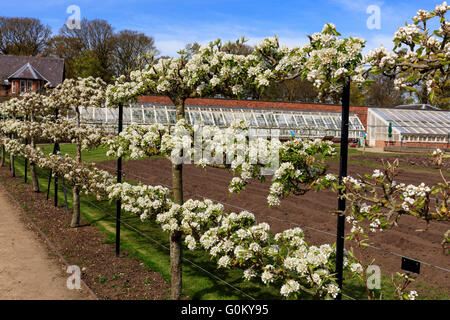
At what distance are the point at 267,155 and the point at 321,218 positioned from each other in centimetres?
808

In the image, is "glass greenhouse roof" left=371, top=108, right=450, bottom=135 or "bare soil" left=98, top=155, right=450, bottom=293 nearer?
"bare soil" left=98, top=155, right=450, bottom=293

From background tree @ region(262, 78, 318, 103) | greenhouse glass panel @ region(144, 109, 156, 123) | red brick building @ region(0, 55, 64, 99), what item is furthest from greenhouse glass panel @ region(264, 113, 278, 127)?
red brick building @ region(0, 55, 64, 99)

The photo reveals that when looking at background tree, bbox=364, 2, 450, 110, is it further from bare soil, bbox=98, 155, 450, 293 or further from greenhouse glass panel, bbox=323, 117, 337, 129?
greenhouse glass panel, bbox=323, 117, 337, 129

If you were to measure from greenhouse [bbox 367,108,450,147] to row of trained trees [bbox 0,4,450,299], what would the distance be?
112 ft

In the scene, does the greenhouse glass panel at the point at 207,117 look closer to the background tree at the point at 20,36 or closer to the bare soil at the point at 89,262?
the bare soil at the point at 89,262

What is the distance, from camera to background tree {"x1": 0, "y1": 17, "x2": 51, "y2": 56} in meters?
67.9

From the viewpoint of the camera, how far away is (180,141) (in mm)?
5816

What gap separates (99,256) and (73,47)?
6635 cm

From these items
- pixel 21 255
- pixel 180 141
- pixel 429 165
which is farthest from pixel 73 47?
pixel 180 141

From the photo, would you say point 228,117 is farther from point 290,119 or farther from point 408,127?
point 408,127

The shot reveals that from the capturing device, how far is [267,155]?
4.59m

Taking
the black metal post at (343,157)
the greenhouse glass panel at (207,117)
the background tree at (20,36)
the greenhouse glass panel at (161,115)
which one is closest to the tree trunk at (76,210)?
the black metal post at (343,157)

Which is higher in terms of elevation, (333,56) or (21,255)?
(333,56)
